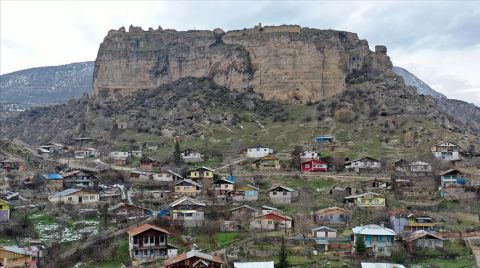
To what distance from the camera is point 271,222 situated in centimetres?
4216

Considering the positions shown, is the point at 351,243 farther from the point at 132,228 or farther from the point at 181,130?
the point at 181,130

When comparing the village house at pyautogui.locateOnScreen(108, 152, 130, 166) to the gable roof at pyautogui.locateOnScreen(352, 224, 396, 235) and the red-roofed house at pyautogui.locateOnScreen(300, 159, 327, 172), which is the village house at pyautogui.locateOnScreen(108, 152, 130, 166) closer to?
the red-roofed house at pyautogui.locateOnScreen(300, 159, 327, 172)

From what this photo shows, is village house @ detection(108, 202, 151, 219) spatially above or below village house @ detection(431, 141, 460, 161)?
below

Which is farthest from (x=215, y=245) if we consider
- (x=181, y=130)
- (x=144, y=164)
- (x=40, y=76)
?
(x=40, y=76)

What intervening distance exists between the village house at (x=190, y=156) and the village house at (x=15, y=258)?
2943 cm

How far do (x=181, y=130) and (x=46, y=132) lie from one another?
26.8m

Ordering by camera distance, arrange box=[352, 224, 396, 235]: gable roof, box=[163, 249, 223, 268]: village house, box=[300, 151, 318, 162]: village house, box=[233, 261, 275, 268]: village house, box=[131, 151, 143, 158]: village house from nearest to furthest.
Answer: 1. box=[163, 249, 223, 268]: village house
2. box=[233, 261, 275, 268]: village house
3. box=[352, 224, 396, 235]: gable roof
4. box=[300, 151, 318, 162]: village house
5. box=[131, 151, 143, 158]: village house

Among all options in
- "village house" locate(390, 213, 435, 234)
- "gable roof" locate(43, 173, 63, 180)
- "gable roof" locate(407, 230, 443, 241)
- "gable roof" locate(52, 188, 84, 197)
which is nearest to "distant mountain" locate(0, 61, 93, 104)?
"gable roof" locate(43, 173, 63, 180)

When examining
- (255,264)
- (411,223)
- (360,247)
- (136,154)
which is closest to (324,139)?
(136,154)

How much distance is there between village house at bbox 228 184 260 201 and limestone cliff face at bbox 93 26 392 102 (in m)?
38.1

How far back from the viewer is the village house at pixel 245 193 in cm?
4925

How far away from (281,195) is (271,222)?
6.57m

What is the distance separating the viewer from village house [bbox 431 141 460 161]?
5872 centimetres

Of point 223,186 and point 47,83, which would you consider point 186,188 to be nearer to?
point 223,186
